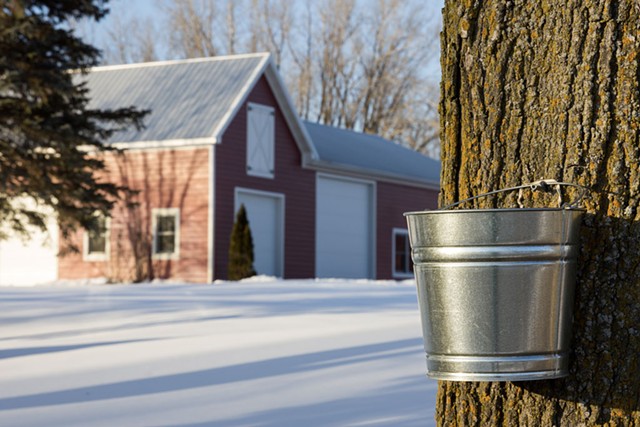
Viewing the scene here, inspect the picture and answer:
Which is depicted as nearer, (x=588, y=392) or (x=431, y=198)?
(x=588, y=392)

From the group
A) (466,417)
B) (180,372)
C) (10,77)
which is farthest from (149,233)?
(466,417)

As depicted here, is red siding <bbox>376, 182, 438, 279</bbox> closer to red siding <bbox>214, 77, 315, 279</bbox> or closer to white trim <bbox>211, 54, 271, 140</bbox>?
red siding <bbox>214, 77, 315, 279</bbox>

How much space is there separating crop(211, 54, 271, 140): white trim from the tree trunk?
769 inches

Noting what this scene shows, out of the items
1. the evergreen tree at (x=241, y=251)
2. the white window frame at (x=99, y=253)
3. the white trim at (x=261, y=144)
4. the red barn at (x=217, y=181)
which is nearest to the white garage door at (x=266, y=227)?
the red barn at (x=217, y=181)

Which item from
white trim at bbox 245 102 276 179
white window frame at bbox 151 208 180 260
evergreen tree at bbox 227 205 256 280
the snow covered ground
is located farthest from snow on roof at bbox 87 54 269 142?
the snow covered ground

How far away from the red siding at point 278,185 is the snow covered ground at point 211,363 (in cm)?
1027

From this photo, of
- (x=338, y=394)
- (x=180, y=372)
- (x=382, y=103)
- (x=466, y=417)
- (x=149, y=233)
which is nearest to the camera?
(x=466, y=417)

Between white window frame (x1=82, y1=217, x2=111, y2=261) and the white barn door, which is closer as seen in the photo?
white window frame (x1=82, y1=217, x2=111, y2=261)

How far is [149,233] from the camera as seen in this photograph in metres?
23.8

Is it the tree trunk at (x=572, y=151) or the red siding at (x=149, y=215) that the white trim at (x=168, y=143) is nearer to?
the red siding at (x=149, y=215)

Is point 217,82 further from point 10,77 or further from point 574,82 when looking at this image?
point 574,82

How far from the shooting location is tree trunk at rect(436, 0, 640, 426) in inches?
122

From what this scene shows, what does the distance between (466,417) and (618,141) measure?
935mm

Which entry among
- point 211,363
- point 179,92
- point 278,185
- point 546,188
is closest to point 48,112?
point 179,92
